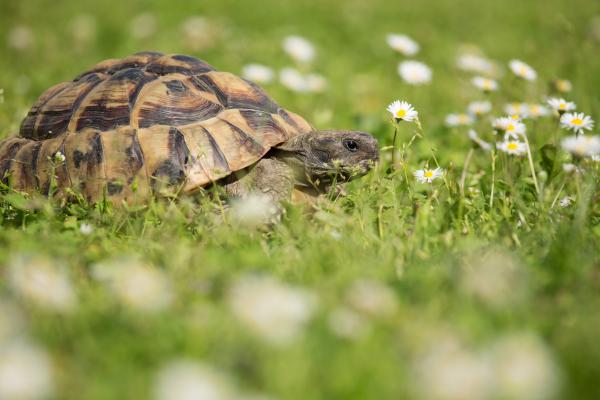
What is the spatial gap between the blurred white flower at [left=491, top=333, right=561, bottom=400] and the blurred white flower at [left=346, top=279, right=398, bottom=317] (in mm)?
375

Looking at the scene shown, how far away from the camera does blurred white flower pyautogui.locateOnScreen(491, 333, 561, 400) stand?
1.40 meters

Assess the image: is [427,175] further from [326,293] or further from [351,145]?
[326,293]

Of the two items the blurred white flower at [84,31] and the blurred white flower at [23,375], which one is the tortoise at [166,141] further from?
the blurred white flower at [84,31]

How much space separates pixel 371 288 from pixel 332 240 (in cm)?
76

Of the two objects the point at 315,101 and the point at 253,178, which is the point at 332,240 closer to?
the point at 253,178

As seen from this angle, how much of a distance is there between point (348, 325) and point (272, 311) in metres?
0.28

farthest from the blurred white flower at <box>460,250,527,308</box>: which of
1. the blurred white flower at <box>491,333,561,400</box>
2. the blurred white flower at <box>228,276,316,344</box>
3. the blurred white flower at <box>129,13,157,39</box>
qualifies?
the blurred white flower at <box>129,13,157,39</box>

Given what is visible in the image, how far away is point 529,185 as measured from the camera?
11.1 feet

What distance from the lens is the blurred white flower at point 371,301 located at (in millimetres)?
1776

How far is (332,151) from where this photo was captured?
355 cm

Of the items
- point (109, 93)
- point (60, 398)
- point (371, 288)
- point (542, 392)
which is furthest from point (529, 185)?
point (60, 398)

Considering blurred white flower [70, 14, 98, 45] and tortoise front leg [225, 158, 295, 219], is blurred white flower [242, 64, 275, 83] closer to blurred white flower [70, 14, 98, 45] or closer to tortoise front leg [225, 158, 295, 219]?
tortoise front leg [225, 158, 295, 219]

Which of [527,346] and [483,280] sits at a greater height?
[527,346]

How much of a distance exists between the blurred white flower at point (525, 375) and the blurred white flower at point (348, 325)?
383 millimetres
